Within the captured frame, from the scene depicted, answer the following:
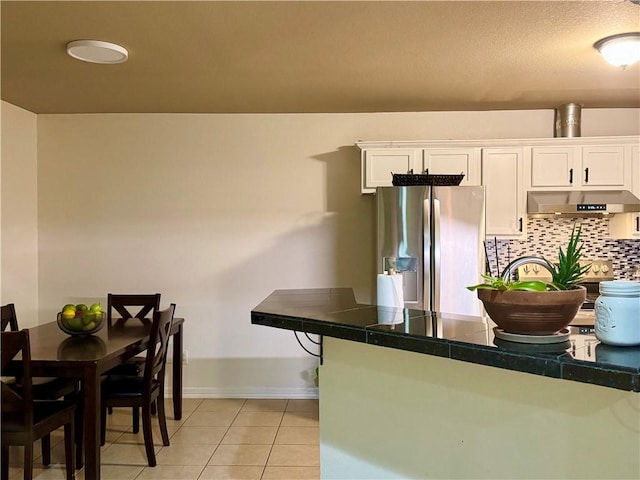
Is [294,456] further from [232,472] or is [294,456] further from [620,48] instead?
[620,48]

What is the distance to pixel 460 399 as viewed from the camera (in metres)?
1.67

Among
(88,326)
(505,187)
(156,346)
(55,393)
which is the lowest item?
(55,393)

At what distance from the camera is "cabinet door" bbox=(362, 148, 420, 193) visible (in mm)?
4020

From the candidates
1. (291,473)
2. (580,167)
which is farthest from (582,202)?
(291,473)

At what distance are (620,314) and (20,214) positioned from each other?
179 inches

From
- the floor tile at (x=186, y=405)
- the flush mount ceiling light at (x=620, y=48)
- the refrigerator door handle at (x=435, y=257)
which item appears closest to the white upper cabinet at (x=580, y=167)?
the refrigerator door handle at (x=435, y=257)

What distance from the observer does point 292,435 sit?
142 inches

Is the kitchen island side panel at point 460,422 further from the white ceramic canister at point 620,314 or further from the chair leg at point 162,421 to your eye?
the chair leg at point 162,421

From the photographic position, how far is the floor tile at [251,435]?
11.5ft

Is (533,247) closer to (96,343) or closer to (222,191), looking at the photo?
(222,191)

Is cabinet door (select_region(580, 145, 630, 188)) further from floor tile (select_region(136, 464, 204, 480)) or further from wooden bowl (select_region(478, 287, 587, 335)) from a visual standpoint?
floor tile (select_region(136, 464, 204, 480))

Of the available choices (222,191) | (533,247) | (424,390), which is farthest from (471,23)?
(222,191)

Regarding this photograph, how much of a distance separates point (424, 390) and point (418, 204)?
2073mm

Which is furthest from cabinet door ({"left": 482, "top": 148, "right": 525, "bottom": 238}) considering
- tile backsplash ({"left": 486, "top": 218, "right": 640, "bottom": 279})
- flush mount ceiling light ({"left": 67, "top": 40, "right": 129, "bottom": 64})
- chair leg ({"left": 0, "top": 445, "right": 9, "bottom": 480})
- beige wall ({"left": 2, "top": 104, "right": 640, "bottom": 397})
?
chair leg ({"left": 0, "top": 445, "right": 9, "bottom": 480})
